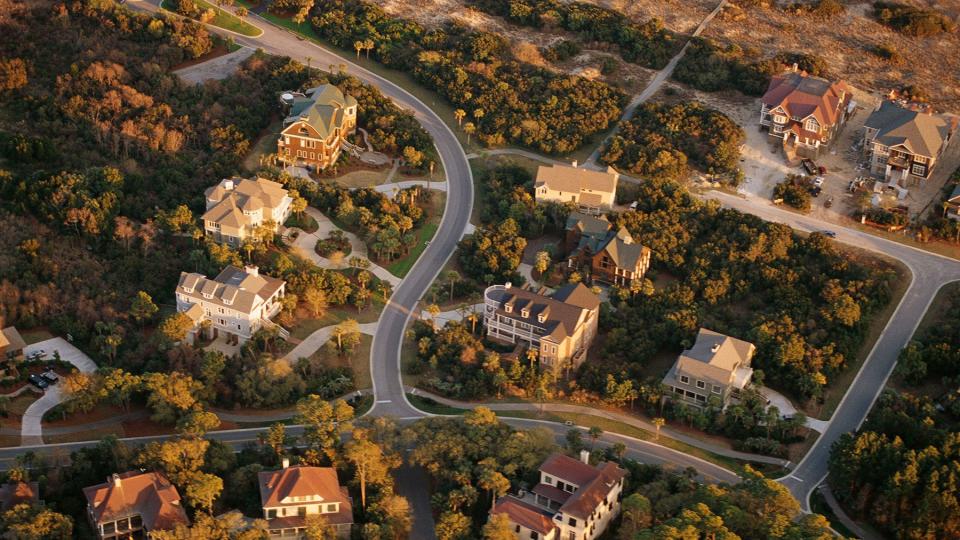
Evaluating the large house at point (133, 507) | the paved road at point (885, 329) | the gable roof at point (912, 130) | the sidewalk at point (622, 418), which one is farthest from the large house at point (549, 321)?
the gable roof at point (912, 130)

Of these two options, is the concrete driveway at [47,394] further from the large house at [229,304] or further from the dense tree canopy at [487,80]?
the dense tree canopy at [487,80]

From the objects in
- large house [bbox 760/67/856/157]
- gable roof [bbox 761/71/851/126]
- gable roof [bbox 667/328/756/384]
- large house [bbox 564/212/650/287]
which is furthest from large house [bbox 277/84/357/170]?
gable roof [bbox 667/328/756/384]

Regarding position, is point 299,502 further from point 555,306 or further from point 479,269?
point 479,269

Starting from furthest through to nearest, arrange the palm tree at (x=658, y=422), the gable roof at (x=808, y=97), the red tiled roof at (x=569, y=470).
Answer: the gable roof at (x=808, y=97)
the palm tree at (x=658, y=422)
the red tiled roof at (x=569, y=470)

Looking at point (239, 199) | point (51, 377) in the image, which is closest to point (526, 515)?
point (51, 377)

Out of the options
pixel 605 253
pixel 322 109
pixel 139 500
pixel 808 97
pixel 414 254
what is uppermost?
pixel 808 97
